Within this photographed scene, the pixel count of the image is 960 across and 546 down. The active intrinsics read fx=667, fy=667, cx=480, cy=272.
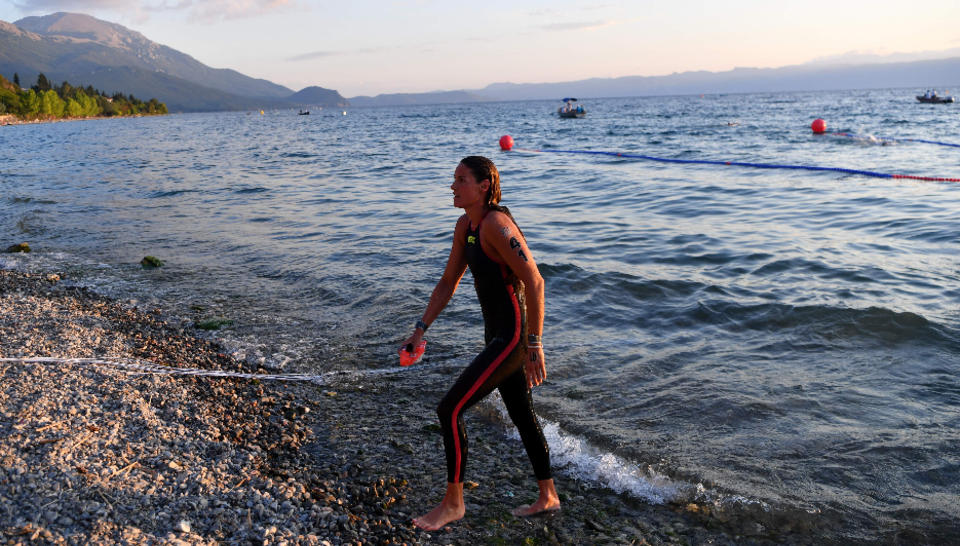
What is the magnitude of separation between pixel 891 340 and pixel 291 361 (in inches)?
291

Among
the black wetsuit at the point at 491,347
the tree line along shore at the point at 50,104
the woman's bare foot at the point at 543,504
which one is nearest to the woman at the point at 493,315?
the black wetsuit at the point at 491,347

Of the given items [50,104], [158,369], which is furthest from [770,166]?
[50,104]

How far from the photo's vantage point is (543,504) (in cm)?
475

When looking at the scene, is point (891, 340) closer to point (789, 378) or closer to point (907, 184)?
point (789, 378)

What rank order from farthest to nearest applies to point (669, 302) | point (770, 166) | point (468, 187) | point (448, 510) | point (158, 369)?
point (770, 166)
point (669, 302)
point (158, 369)
point (448, 510)
point (468, 187)

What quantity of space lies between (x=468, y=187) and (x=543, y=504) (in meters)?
2.32

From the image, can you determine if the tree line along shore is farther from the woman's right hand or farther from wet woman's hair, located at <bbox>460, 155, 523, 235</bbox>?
wet woman's hair, located at <bbox>460, 155, 523, 235</bbox>

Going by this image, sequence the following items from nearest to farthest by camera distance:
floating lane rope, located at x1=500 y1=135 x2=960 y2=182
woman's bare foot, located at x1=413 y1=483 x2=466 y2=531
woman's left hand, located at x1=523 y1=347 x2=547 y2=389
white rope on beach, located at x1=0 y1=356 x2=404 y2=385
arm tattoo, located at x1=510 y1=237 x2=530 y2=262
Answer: arm tattoo, located at x1=510 y1=237 x2=530 y2=262 → woman's left hand, located at x1=523 y1=347 x2=547 y2=389 → woman's bare foot, located at x1=413 y1=483 x2=466 y2=531 → white rope on beach, located at x1=0 y1=356 x2=404 y2=385 → floating lane rope, located at x1=500 y1=135 x2=960 y2=182

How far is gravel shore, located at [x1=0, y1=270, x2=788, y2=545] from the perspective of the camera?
4.04 m

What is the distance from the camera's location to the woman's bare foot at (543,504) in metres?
4.73

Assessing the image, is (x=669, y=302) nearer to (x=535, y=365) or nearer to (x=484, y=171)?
(x=535, y=365)

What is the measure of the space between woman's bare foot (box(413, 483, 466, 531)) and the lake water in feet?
4.32

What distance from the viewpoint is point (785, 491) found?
17.1ft

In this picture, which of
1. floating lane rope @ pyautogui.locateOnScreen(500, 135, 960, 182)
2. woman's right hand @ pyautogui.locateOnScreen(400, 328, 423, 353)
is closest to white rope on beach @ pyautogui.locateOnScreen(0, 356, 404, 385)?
woman's right hand @ pyautogui.locateOnScreen(400, 328, 423, 353)
